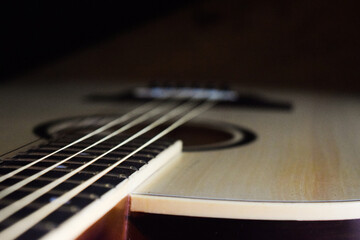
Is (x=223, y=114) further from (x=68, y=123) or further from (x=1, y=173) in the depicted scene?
(x=1, y=173)

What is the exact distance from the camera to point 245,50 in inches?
62.7

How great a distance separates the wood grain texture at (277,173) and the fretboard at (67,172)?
3 centimetres

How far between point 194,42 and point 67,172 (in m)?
1.24

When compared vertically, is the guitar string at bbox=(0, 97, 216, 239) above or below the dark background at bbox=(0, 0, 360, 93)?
below

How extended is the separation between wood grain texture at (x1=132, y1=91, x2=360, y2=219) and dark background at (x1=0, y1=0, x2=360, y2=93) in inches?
27.3

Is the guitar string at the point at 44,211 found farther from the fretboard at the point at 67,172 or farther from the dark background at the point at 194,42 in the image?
the dark background at the point at 194,42

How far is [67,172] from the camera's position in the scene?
0.43 meters

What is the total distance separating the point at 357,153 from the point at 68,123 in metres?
0.46

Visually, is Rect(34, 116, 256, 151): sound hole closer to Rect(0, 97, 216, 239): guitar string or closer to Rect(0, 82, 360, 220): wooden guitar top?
Rect(0, 82, 360, 220): wooden guitar top

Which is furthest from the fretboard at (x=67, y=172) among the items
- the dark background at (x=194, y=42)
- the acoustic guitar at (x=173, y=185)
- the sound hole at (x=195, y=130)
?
the dark background at (x=194, y=42)

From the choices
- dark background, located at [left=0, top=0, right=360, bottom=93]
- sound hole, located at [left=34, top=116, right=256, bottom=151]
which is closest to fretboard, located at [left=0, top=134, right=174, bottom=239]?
sound hole, located at [left=34, top=116, right=256, bottom=151]

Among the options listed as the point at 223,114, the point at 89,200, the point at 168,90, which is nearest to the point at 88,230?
the point at 89,200

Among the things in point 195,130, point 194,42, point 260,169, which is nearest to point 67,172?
point 260,169

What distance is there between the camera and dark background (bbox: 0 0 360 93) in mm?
1521
